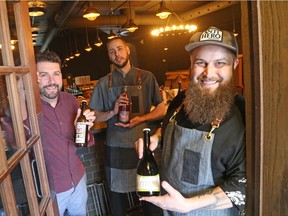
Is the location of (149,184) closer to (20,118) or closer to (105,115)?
(20,118)

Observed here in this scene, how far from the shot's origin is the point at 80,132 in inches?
70.1

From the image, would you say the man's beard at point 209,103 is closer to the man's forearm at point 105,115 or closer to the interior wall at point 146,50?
the man's forearm at point 105,115

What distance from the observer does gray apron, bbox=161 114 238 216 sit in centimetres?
112

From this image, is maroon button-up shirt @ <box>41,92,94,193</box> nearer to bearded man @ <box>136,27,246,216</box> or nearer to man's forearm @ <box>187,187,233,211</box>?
bearded man @ <box>136,27,246,216</box>

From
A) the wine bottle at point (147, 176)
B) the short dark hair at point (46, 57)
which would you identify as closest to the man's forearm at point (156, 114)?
the wine bottle at point (147, 176)

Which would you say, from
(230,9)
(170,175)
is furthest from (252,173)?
(230,9)

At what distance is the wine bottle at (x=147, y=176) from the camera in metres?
1.23

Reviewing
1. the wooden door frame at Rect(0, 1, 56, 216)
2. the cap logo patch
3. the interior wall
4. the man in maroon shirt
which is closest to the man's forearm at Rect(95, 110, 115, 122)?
the man in maroon shirt

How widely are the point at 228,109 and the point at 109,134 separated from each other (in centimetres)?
141

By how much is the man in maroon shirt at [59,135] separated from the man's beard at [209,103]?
0.82 m

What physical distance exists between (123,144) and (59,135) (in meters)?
0.72

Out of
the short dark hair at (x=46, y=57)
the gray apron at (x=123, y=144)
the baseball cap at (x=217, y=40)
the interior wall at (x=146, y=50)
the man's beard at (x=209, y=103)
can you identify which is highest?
the interior wall at (x=146, y=50)

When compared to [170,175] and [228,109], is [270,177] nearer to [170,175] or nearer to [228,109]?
[228,109]

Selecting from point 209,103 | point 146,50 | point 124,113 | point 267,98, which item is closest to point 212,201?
point 209,103
